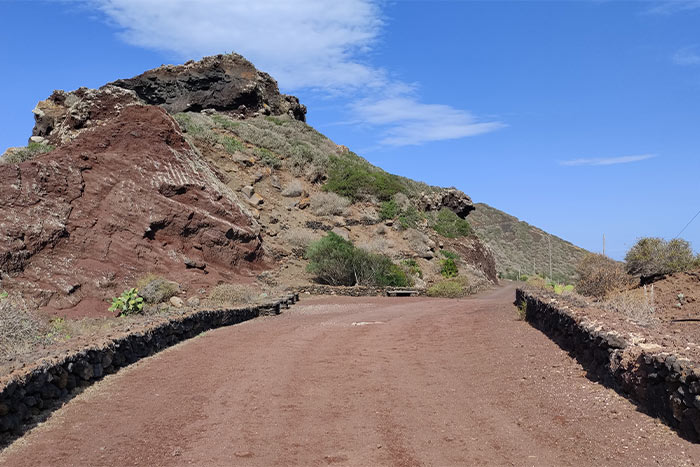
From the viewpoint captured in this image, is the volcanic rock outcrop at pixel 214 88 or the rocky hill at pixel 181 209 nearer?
the rocky hill at pixel 181 209

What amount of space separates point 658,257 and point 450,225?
2137cm

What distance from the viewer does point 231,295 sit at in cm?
2000

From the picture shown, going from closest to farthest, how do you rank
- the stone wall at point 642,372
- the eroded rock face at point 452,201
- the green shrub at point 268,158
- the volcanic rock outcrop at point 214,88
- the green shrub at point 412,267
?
the stone wall at point 642,372 → the green shrub at point 412,267 → the green shrub at point 268,158 → the eroded rock face at point 452,201 → the volcanic rock outcrop at point 214,88

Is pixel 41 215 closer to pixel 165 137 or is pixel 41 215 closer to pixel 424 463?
pixel 165 137

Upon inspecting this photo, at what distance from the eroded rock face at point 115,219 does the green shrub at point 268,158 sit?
954 centimetres

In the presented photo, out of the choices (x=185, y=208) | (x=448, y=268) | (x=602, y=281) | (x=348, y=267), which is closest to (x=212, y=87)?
(x=448, y=268)

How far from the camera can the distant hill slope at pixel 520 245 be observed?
7556 cm

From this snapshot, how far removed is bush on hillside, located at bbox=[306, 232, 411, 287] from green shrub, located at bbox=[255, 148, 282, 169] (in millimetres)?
10153

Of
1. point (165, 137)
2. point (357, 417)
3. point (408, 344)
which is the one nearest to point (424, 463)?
point (357, 417)

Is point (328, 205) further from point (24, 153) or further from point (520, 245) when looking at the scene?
point (520, 245)

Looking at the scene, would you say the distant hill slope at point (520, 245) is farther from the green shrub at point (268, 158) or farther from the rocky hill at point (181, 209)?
the green shrub at point (268, 158)

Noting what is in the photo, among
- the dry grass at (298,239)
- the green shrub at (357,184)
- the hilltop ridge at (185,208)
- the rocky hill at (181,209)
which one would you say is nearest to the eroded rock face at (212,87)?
the hilltop ridge at (185,208)

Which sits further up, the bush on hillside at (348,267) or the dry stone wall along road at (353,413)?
the bush on hillside at (348,267)

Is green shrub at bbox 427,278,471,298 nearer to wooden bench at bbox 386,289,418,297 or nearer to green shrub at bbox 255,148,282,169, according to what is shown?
wooden bench at bbox 386,289,418,297
